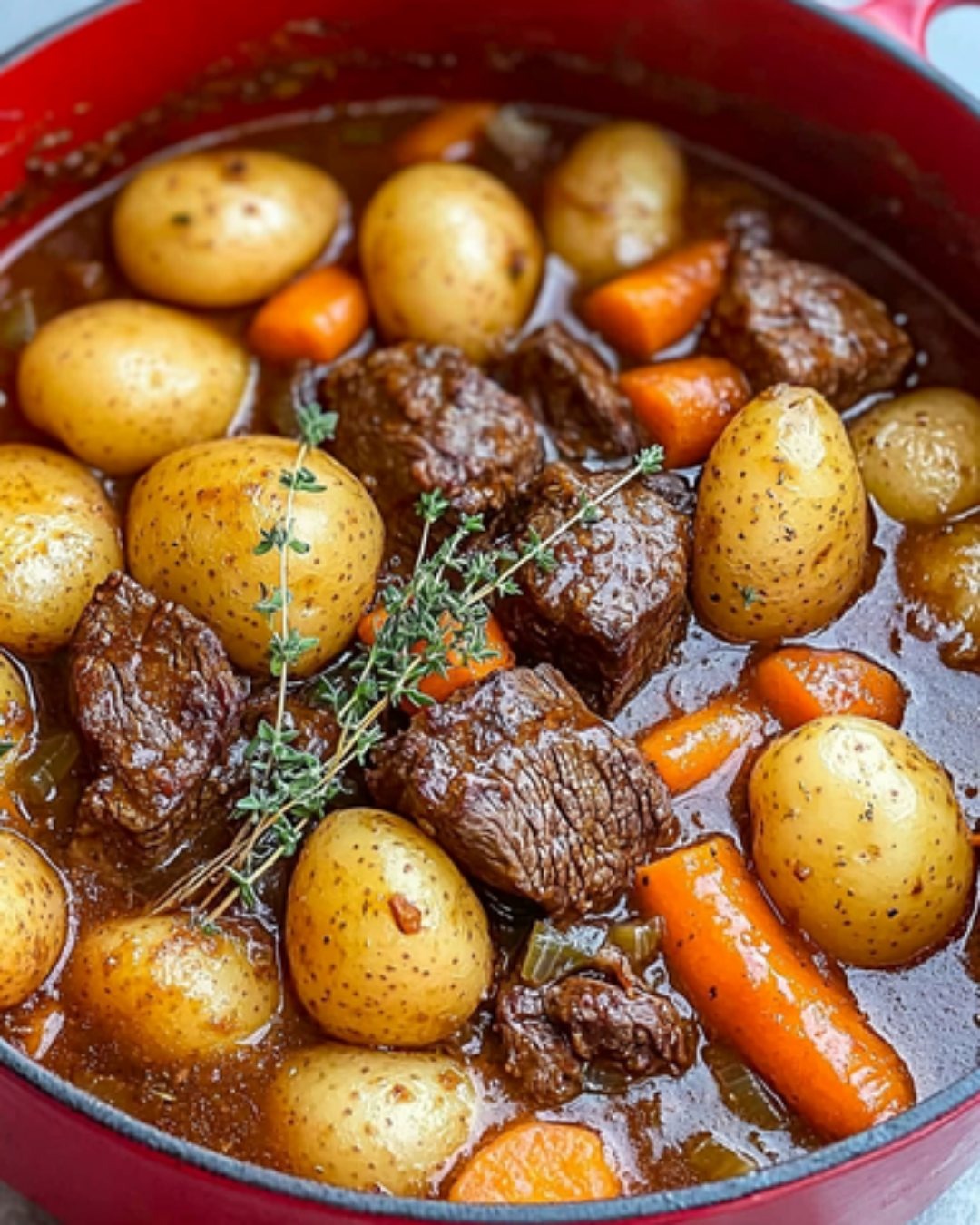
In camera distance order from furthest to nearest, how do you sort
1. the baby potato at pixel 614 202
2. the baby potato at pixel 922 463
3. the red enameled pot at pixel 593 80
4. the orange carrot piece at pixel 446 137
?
the orange carrot piece at pixel 446 137, the baby potato at pixel 614 202, the red enameled pot at pixel 593 80, the baby potato at pixel 922 463

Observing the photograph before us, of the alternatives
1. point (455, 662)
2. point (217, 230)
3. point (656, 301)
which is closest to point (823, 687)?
point (455, 662)

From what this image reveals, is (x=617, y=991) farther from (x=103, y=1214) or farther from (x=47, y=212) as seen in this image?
(x=47, y=212)

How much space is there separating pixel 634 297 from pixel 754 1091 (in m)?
1.30

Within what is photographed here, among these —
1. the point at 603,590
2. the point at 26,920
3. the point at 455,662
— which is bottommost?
the point at 26,920

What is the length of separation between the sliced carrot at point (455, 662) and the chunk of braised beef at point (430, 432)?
0.60ft

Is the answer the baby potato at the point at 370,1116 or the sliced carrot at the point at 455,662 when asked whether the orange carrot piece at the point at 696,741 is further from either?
the baby potato at the point at 370,1116

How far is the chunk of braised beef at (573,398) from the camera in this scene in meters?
2.79

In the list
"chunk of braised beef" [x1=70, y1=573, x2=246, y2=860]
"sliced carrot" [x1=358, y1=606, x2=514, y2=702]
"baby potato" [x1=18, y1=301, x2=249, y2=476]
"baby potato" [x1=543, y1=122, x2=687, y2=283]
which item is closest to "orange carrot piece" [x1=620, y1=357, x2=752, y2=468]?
"baby potato" [x1=543, y1=122, x2=687, y2=283]

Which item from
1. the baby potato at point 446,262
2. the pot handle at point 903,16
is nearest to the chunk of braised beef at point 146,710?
the baby potato at point 446,262

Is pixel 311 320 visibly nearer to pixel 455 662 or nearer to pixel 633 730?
pixel 455 662

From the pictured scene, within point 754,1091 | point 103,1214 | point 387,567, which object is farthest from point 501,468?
point 103,1214

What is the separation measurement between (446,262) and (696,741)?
915 mm

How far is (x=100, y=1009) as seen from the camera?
7.73ft

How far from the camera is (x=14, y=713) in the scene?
254 cm
